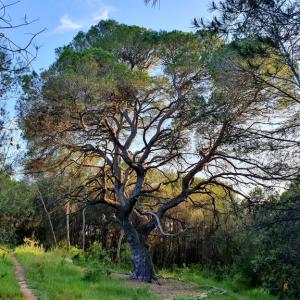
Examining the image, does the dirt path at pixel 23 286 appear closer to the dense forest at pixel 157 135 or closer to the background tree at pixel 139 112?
the dense forest at pixel 157 135

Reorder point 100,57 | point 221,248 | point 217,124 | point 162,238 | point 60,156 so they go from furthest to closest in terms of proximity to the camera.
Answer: point 162,238 → point 221,248 → point 60,156 → point 100,57 → point 217,124

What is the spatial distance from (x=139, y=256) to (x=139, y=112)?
4.63m

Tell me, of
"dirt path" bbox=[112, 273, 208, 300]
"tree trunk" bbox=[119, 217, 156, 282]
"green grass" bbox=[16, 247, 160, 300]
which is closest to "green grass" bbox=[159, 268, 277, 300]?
"dirt path" bbox=[112, 273, 208, 300]

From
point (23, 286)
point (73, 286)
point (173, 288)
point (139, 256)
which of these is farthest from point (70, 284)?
point (139, 256)

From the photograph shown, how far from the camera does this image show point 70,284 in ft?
34.4

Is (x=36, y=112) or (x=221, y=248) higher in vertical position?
(x=36, y=112)

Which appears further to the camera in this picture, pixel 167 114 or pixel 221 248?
pixel 221 248

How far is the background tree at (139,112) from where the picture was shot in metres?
12.5

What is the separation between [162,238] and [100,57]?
13.9 metres

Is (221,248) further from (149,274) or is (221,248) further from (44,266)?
(44,266)

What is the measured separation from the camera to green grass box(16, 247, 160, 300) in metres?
8.99

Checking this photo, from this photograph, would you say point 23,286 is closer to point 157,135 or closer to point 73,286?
point 73,286

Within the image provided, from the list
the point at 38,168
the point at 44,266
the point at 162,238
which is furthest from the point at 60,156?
the point at 162,238

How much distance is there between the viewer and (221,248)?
21.9 meters
